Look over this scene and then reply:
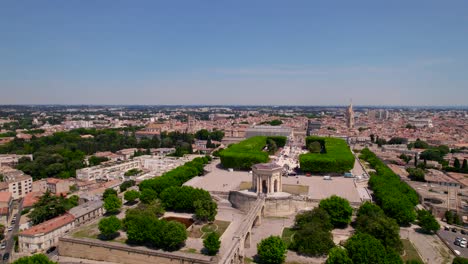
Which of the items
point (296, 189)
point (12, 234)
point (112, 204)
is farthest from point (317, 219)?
point (12, 234)

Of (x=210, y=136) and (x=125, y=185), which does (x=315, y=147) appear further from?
(x=210, y=136)

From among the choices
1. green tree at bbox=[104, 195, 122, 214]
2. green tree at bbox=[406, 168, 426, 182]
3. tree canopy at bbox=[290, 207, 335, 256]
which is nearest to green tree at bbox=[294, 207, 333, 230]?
tree canopy at bbox=[290, 207, 335, 256]

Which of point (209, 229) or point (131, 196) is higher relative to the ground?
point (131, 196)

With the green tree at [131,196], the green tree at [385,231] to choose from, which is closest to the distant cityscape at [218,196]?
the green tree at [131,196]

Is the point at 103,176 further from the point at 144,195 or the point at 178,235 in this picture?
the point at 178,235

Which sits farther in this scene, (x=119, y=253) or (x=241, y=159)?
(x=241, y=159)

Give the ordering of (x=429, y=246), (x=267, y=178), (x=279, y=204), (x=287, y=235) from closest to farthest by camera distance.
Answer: (x=429, y=246) → (x=287, y=235) → (x=279, y=204) → (x=267, y=178)

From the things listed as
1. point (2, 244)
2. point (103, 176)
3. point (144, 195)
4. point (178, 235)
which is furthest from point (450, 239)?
point (103, 176)

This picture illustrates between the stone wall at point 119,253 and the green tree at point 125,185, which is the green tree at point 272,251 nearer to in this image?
the stone wall at point 119,253
